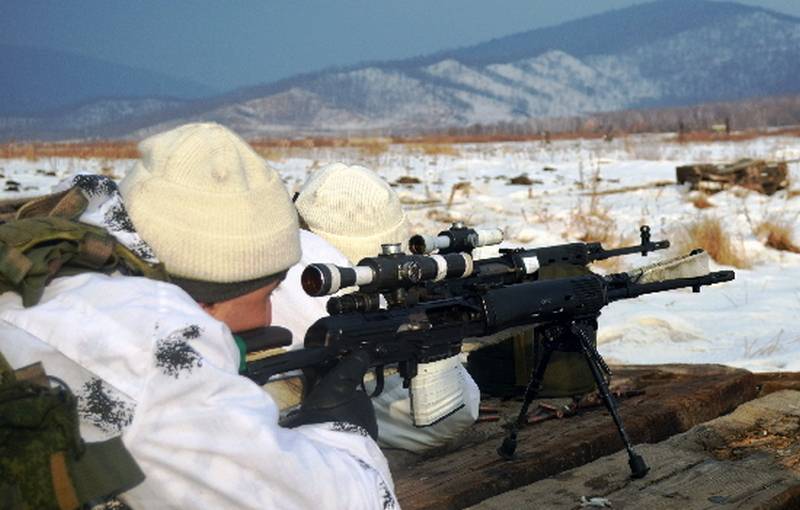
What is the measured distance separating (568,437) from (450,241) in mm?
805

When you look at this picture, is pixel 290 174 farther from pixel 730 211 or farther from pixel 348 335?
pixel 348 335

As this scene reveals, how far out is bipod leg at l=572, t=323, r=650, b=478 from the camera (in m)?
3.33

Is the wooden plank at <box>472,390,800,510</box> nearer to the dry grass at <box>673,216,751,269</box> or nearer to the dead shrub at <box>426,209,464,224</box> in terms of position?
the dry grass at <box>673,216,751,269</box>

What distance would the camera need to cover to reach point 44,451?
5.93 feet

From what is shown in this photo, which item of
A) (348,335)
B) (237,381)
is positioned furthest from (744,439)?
(237,381)

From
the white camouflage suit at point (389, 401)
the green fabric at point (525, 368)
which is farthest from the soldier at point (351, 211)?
the green fabric at point (525, 368)

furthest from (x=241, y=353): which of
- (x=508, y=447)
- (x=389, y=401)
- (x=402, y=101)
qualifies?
(x=402, y=101)

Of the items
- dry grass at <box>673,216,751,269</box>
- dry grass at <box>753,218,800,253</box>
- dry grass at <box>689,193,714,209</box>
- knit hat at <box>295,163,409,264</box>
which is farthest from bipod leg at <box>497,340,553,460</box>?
dry grass at <box>689,193,714,209</box>

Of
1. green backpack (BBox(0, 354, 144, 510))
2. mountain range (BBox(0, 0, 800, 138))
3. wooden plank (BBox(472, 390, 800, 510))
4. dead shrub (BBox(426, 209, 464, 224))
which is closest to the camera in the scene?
green backpack (BBox(0, 354, 144, 510))

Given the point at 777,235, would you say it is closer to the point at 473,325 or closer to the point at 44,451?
the point at 473,325

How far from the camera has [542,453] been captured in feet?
11.8

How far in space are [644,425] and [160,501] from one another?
2370mm

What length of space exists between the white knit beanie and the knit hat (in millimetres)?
2004

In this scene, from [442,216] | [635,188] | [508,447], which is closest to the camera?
[508,447]
